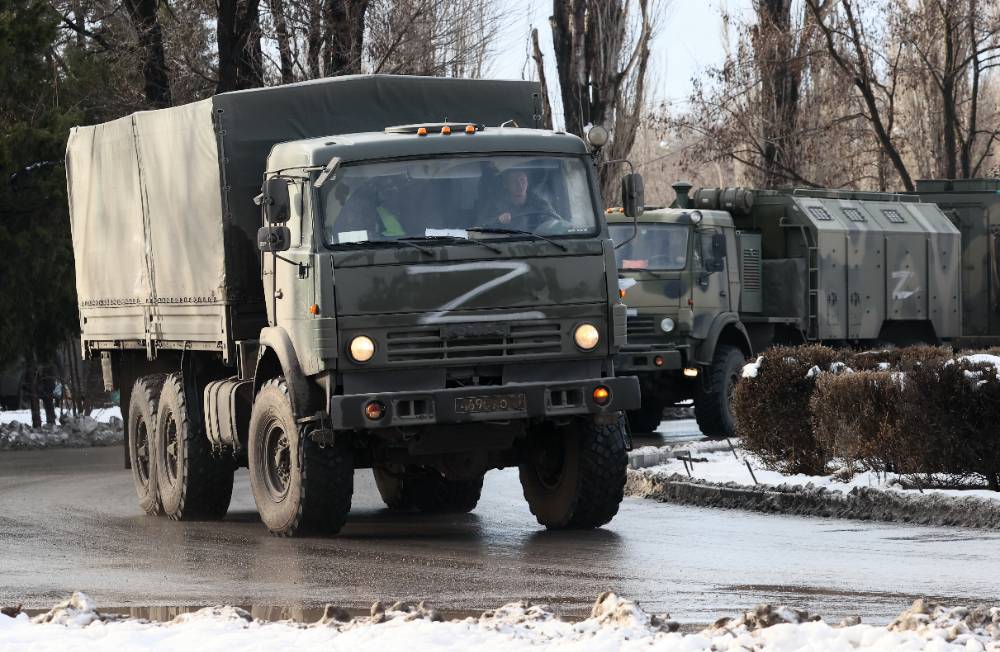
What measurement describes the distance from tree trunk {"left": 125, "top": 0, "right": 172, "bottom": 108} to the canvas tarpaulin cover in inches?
517

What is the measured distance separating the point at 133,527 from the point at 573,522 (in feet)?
11.3

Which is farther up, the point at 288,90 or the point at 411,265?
the point at 288,90

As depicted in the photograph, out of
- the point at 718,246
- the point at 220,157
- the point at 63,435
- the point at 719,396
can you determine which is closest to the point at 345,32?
the point at 63,435

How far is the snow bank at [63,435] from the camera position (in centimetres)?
2522

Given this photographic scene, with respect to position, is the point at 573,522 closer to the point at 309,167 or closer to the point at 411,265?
the point at 411,265

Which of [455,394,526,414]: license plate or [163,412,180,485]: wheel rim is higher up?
[455,394,526,414]: license plate

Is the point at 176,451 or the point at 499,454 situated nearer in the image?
the point at 499,454

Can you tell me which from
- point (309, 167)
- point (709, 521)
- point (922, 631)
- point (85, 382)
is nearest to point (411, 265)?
point (309, 167)

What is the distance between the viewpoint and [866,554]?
11.0 meters

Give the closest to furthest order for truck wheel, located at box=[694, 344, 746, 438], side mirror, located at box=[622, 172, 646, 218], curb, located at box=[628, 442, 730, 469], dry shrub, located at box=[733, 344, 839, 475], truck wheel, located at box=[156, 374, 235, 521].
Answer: side mirror, located at box=[622, 172, 646, 218], truck wheel, located at box=[156, 374, 235, 521], dry shrub, located at box=[733, 344, 839, 475], curb, located at box=[628, 442, 730, 469], truck wheel, located at box=[694, 344, 746, 438]

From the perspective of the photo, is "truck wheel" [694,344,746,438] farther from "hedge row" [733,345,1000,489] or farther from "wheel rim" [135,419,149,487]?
"wheel rim" [135,419,149,487]

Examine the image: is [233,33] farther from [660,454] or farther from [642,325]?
[660,454]

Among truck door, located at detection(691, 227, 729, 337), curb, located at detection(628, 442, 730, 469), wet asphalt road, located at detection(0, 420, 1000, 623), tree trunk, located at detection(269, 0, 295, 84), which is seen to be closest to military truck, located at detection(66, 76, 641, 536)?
wet asphalt road, located at detection(0, 420, 1000, 623)

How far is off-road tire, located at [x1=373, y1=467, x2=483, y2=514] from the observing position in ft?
48.8
